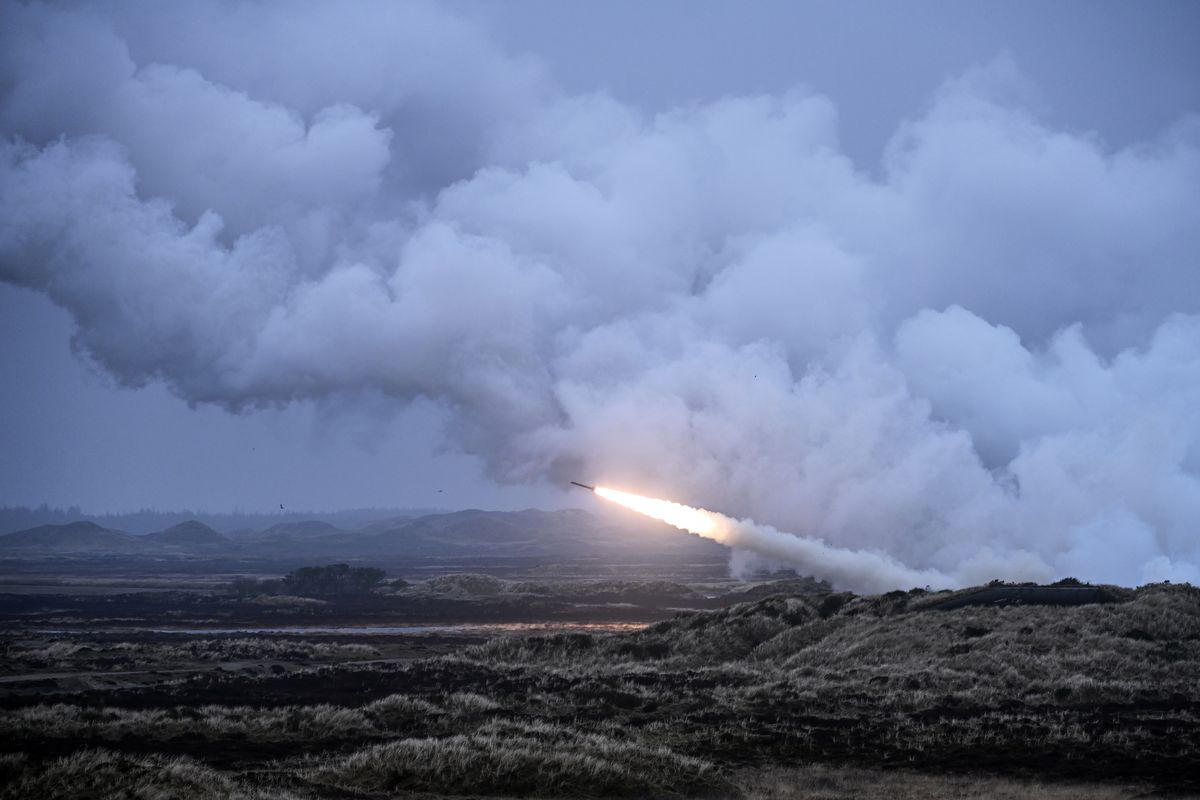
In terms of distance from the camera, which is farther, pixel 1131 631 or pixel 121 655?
pixel 121 655

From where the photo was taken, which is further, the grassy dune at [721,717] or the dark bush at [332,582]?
the dark bush at [332,582]

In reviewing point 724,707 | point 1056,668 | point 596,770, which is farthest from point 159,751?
point 1056,668

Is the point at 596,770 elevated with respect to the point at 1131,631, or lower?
lower

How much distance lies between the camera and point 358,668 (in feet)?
204

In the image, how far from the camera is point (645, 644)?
69938 millimetres

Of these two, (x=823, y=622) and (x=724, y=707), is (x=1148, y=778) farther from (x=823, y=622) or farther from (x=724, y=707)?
(x=823, y=622)

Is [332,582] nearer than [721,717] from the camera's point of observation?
No

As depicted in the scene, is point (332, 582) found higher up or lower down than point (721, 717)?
lower down

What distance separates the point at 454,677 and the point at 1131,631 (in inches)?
1448

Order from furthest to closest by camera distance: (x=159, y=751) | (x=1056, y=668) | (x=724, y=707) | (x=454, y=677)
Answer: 1. (x=454, y=677)
2. (x=1056, y=668)
3. (x=724, y=707)
4. (x=159, y=751)

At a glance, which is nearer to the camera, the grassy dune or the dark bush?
the grassy dune

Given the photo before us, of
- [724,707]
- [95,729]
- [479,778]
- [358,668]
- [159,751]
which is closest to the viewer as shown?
[479,778]

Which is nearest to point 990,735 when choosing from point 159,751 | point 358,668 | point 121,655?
point 159,751

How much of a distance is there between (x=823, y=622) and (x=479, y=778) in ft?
144
